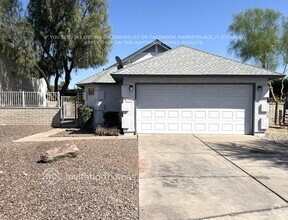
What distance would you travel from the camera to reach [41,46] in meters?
22.1

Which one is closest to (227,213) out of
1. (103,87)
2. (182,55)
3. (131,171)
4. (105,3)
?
(131,171)

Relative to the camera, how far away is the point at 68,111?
18.8 metres

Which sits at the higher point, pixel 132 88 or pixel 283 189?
pixel 132 88

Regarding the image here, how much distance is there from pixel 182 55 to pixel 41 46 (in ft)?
46.5

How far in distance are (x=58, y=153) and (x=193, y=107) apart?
723 cm

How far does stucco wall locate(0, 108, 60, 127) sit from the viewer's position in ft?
53.6

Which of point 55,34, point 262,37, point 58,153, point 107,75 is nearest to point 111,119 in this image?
point 107,75

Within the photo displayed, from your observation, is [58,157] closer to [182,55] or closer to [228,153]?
[228,153]

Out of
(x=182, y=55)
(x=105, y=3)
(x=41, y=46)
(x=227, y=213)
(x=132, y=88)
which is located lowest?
(x=227, y=213)

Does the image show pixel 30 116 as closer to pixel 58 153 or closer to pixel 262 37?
pixel 58 153

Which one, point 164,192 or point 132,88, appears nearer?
point 164,192

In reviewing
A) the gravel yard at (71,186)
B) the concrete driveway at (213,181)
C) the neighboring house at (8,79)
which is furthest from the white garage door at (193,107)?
the neighboring house at (8,79)

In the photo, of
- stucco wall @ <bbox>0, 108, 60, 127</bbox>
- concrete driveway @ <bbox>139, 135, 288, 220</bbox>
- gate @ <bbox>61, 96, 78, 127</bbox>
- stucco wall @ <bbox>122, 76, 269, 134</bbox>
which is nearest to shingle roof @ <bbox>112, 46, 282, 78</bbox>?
stucco wall @ <bbox>122, 76, 269, 134</bbox>

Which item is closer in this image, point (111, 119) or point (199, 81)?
point (199, 81)
